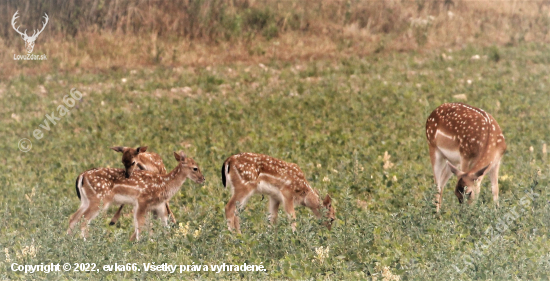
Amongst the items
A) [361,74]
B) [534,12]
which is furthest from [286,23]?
[534,12]

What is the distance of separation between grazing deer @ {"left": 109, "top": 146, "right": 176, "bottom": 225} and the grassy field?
0.24 m

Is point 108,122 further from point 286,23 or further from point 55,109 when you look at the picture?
point 286,23

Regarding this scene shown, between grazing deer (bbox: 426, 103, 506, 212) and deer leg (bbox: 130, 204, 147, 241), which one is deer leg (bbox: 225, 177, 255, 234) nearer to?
deer leg (bbox: 130, 204, 147, 241)

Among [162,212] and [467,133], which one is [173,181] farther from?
[467,133]

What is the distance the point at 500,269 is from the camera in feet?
25.4

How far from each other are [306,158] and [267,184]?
3986 millimetres

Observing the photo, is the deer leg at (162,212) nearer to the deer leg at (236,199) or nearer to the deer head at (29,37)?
the deer leg at (236,199)

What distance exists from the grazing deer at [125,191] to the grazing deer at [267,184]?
32.8 inches

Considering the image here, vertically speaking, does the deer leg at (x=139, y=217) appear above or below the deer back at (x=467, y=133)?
below

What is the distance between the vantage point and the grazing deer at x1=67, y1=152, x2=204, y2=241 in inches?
409
